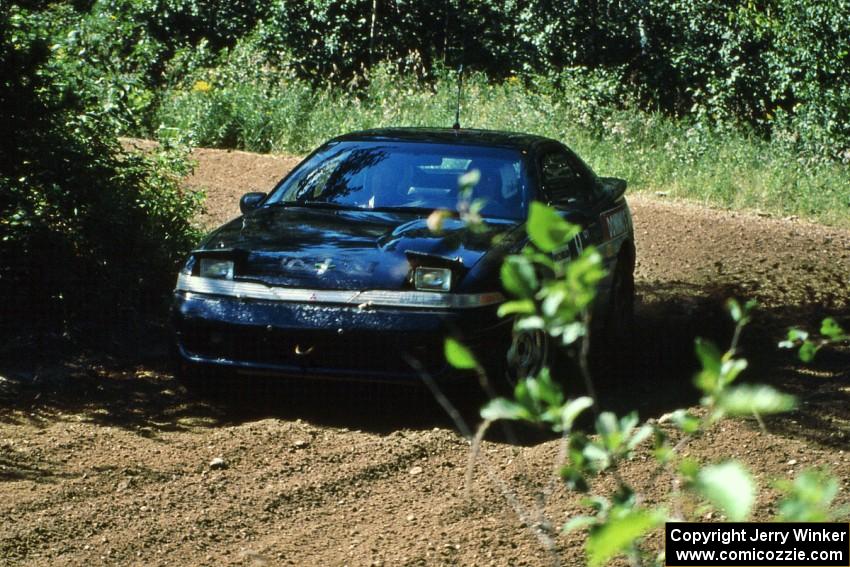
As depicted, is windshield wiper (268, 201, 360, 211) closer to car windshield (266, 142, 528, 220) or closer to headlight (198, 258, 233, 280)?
car windshield (266, 142, 528, 220)

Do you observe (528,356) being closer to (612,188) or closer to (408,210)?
(408,210)

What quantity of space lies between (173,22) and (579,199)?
18674 millimetres

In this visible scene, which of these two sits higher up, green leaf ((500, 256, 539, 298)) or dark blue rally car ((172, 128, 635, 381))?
green leaf ((500, 256, 539, 298))

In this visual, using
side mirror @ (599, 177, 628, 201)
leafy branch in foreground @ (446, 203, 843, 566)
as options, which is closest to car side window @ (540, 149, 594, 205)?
side mirror @ (599, 177, 628, 201)

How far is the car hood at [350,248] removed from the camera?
6.39m

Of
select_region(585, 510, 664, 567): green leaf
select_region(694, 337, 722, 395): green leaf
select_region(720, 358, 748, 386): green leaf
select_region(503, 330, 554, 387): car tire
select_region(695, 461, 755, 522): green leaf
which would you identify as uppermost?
select_region(694, 337, 722, 395): green leaf

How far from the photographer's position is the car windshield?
7480 mm

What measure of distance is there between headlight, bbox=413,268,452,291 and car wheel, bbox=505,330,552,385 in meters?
0.49

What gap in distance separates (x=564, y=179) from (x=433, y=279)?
7.12ft

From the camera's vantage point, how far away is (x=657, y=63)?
21.1m

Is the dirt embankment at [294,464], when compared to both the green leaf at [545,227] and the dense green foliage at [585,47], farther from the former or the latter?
the dense green foliage at [585,47]

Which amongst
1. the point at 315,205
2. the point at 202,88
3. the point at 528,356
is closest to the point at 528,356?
the point at 528,356

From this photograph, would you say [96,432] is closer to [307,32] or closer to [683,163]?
[683,163]

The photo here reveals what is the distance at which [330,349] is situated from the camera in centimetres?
638
